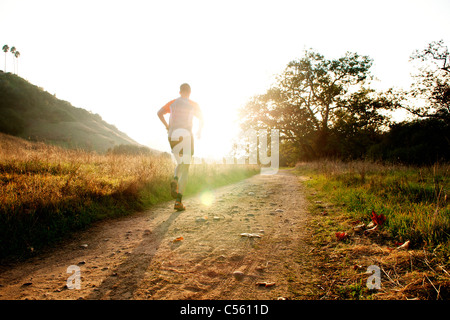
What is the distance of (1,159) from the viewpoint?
5.24 m

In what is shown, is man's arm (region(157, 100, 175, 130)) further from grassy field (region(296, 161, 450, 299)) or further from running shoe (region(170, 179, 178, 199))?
grassy field (region(296, 161, 450, 299))

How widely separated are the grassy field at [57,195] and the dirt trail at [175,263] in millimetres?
371

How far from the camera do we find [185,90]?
5164 mm

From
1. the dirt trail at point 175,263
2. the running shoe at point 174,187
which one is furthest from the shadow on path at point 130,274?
the running shoe at point 174,187

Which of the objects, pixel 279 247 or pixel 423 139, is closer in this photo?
pixel 279 247

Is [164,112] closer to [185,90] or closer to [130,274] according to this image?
[185,90]

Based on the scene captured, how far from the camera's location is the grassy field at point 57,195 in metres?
2.89

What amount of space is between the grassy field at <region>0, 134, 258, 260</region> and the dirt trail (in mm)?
371

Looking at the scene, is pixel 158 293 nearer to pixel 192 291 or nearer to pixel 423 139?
pixel 192 291

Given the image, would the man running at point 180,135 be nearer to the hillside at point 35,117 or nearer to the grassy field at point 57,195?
the grassy field at point 57,195

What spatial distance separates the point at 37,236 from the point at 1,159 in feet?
12.5

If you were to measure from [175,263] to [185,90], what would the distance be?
158 inches

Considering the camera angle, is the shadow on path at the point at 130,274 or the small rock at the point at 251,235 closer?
the shadow on path at the point at 130,274
